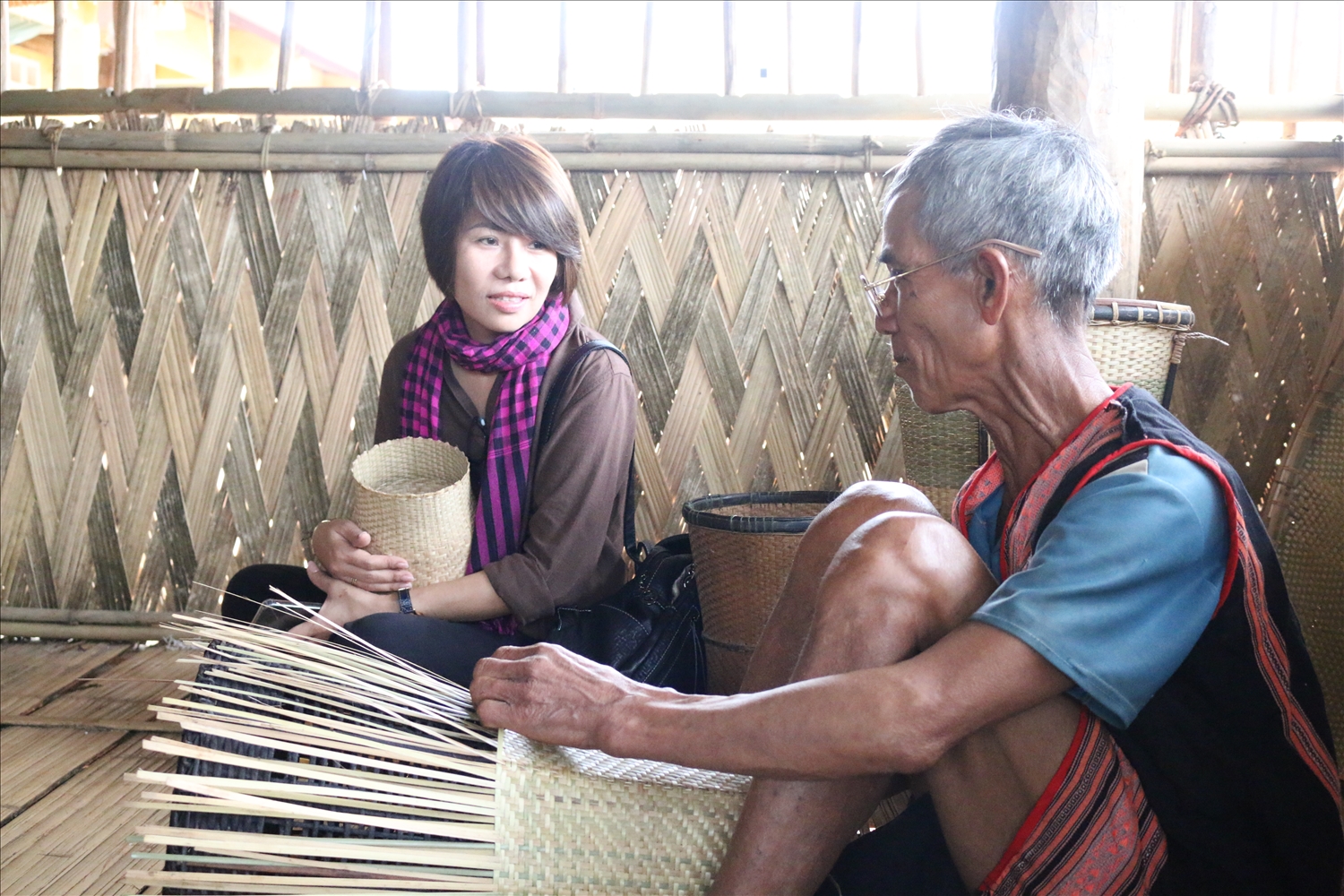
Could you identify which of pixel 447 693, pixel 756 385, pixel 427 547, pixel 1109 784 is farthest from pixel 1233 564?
pixel 756 385

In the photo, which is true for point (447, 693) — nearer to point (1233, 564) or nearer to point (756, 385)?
point (1233, 564)

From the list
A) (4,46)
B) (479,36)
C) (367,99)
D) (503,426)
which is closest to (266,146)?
(367,99)

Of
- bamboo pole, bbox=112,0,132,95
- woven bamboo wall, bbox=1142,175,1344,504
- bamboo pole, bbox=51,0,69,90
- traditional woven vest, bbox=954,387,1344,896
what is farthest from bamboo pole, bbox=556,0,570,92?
traditional woven vest, bbox=954,387,1344,896

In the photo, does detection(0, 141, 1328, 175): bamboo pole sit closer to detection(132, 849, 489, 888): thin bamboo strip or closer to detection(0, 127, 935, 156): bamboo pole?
detection(0, 127, 935, 156): bamboo pole

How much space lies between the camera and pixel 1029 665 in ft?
3.59

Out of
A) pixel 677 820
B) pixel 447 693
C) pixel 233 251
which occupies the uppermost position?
pixel 233 251

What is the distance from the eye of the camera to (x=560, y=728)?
1239 millimetres

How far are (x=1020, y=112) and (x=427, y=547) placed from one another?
1.36 meters

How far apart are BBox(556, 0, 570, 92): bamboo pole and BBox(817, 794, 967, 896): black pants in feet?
6.60

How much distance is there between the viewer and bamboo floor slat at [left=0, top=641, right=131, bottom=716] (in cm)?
255

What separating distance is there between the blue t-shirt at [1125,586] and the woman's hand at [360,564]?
1039mm

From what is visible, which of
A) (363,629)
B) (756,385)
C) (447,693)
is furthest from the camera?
(756,385)

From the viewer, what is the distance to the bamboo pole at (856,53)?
2770mm

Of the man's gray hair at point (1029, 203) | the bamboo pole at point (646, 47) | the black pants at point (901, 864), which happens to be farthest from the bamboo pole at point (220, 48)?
the black pants at point (901, 864)
